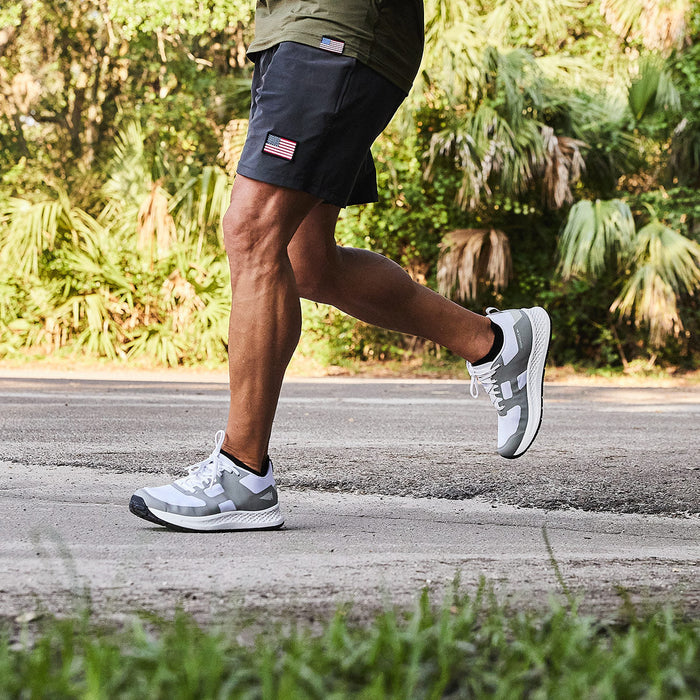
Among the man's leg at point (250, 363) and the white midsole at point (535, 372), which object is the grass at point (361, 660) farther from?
the white midsole at point (535, 372)

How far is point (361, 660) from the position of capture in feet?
4.39

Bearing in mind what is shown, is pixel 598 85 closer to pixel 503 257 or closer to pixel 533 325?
pixel 503 257

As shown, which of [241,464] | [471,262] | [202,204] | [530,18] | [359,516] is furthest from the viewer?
[530,18]

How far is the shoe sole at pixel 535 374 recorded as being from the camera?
2.98 m

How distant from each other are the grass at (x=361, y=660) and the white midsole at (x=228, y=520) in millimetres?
847

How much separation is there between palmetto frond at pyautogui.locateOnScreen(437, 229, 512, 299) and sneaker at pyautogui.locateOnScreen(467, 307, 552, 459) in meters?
8.40

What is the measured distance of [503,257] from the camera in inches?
466

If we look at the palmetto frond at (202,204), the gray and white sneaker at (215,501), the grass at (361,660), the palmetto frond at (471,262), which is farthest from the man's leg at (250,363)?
the palmetto frond at (202,204)

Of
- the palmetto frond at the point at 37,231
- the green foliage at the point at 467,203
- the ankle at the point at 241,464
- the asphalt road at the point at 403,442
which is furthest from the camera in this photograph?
the palmetto frond at the point at 37,231

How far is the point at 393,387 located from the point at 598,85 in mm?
6116

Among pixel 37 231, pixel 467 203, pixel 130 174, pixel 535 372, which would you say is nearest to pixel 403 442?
pixel 535 372

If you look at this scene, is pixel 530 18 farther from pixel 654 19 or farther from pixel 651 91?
pixel 651 91

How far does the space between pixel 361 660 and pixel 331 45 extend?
159 centimetres

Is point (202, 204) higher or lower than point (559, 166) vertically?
lower
